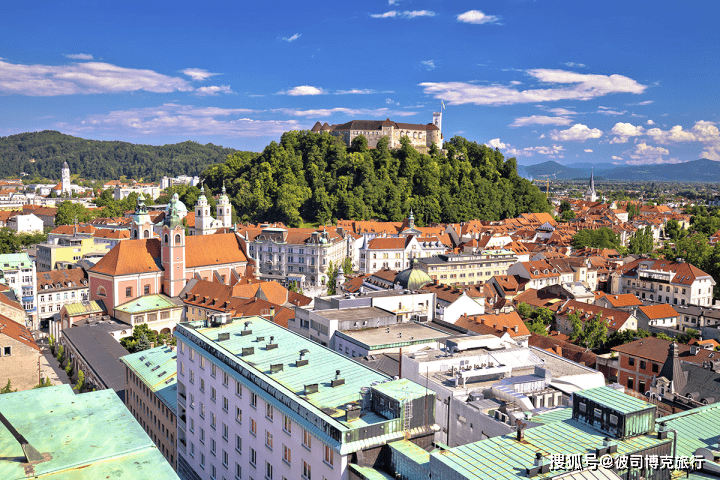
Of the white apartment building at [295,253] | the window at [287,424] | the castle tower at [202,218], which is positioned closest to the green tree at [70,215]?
the castle tower at [202,218]

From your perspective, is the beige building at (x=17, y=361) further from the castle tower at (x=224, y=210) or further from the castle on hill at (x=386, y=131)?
the castle on hill at (x=386, y=131)

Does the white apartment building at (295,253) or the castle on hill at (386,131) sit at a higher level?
the castle on hill at (386,131)

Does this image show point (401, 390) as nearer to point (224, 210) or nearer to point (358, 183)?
point (224, 210)

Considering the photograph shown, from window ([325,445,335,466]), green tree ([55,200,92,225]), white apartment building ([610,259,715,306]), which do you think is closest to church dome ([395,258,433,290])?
window ([325,445,335,466])

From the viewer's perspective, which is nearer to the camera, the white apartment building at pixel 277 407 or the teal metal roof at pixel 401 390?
the white apartment building at pixel 277 407

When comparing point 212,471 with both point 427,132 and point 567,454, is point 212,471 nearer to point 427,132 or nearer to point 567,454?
point 567,454

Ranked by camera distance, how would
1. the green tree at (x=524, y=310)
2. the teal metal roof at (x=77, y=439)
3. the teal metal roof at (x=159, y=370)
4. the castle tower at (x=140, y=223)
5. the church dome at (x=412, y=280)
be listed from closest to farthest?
the teal metal roof at (x=77, y=439)
the teal metal roof at (x=159, y=370)
the church dome at (x=412, y=280)
the green tree at (x=524, y=310)
the castle tower at (x=140, y=223)

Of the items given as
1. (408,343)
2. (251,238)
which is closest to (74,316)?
(251,238)

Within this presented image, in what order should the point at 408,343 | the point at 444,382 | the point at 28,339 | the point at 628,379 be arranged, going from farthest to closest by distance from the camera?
the point at 628,379
the point at 28,339
the point at 408,343
the point at 444,382

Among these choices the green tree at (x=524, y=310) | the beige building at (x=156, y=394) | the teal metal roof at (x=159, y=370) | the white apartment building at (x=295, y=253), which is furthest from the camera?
the white apartment building at (x=295, y=253)
